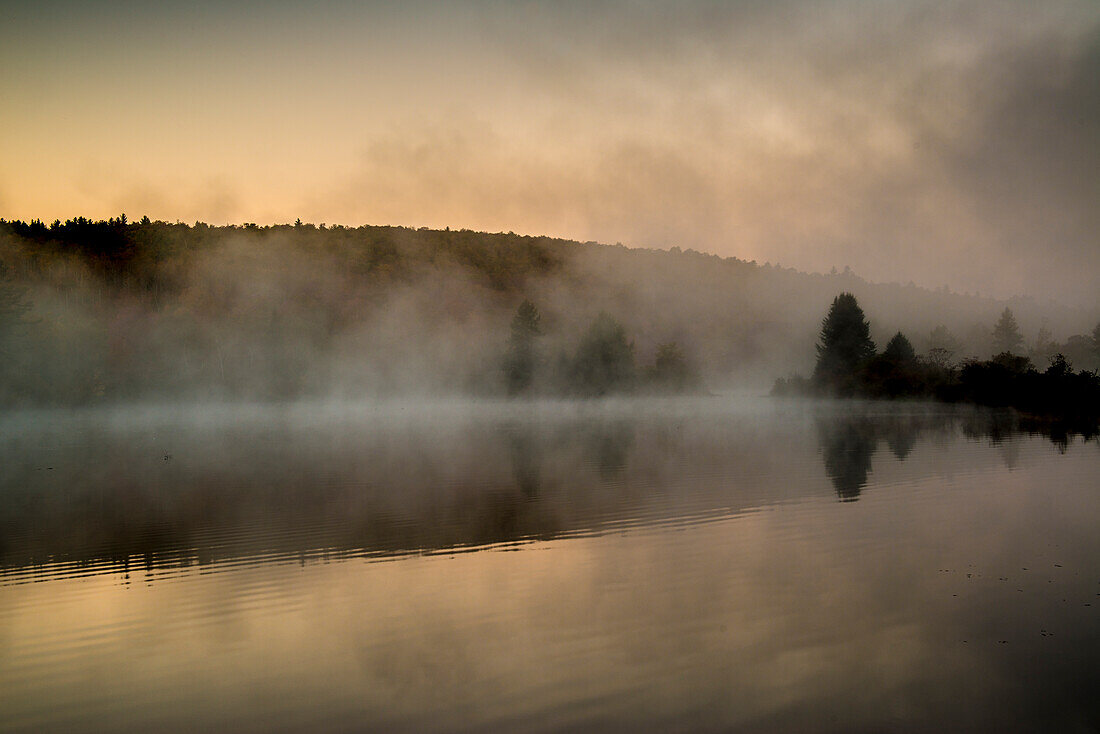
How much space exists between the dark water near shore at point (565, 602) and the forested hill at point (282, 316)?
287 ft

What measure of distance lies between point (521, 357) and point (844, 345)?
44309 mm

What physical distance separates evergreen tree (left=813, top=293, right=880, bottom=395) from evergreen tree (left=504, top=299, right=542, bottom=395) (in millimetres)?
40344

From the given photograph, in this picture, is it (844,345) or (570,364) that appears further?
(570,364)

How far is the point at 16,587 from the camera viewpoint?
1476 cm

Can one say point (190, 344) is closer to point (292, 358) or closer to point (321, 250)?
point (292, 358)

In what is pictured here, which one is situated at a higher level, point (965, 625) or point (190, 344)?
point (190, 344)

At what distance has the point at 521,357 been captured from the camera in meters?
112

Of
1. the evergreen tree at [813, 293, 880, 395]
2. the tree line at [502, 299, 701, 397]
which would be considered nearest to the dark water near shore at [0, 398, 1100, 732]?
the evergreen tree at [813, 293, 880, 395]

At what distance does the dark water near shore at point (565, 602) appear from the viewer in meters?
8.85

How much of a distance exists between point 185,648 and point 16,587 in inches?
240

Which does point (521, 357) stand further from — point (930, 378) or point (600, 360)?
point (930, 378)

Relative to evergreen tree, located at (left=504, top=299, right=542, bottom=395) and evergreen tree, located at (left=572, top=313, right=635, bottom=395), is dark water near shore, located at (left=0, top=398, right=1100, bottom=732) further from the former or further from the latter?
evergreen tree, located at (left=572, top=313, right=635, bottom=395)

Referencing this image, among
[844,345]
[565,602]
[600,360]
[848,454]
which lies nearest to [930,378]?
[844,345]

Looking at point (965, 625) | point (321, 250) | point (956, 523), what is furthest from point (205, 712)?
point (321, 250)
